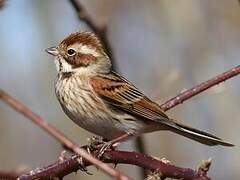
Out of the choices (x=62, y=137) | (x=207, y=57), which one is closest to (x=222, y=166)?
(x=207, y=57)

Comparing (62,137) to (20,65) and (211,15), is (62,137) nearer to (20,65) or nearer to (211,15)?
(211,15)

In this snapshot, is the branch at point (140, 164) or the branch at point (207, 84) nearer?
the branch at point (140, 164)

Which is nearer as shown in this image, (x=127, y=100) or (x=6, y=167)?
(x=127, y=100)

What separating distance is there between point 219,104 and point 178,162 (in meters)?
1.24

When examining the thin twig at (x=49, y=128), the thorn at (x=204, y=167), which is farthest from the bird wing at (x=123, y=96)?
Result: the thin twig at (x=49, y=128)

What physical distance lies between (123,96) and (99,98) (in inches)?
9.5

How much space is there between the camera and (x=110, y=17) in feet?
32.0

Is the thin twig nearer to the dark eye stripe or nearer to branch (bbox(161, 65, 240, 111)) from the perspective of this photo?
branch (bbox(161, 65, 240, 111))

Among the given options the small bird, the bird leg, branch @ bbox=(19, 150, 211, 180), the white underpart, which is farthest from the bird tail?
branch @ bbox=(19, 150, 211, 180)

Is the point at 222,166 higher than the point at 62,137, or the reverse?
the point at 222,166

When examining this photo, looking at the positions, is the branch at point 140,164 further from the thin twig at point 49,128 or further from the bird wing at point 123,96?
the bird wing at point 123,96

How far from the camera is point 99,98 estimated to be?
5.56 meters

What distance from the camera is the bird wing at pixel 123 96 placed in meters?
5.52

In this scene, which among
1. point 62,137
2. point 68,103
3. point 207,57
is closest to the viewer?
point 62,137
